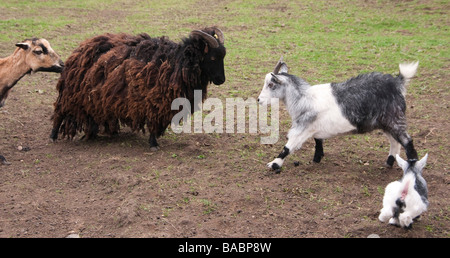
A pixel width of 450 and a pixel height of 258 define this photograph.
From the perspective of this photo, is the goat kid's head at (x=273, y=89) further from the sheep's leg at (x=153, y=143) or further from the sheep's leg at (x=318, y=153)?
the sheep's leg at (x=153, y=143)

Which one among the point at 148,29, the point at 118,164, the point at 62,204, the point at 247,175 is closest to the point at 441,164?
the point at 247,175

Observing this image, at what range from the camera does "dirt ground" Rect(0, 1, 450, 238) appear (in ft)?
17.8

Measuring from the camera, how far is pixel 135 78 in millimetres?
7418

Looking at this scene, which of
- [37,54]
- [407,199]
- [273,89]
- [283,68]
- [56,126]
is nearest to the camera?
[407,199]

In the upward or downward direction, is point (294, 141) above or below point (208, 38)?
below

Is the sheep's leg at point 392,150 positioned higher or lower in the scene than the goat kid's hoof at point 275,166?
higher

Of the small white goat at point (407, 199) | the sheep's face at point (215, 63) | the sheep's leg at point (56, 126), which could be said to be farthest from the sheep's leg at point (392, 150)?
the sheep's leg at point (56, 126)

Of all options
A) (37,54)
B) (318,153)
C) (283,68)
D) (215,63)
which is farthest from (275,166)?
(37,54)

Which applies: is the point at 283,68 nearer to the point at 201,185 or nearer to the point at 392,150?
the point at 392,150

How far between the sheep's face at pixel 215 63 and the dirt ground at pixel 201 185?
1.07 metres

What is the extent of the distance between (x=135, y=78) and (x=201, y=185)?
6.68ft

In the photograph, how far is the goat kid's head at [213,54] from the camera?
7.28m

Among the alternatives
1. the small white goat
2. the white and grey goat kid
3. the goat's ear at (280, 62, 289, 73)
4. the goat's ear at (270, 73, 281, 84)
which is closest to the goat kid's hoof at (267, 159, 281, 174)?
the white and grey goat kid

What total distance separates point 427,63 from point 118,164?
7.18 metres
